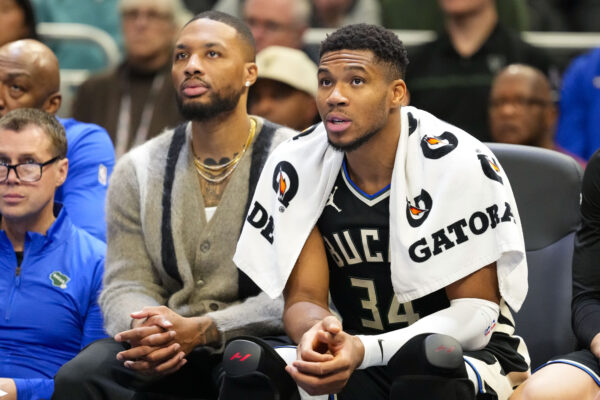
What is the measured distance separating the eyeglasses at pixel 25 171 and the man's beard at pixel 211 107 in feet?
1.69

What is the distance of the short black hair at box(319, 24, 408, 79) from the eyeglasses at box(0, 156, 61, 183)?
1.07 metres

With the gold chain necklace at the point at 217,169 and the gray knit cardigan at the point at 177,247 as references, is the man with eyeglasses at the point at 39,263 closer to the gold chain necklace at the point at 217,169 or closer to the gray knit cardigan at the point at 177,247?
the gray knit cardigan at the point at 177,247

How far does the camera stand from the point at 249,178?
3348 millimetres

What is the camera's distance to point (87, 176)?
3814mm

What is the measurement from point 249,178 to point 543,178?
3.19 feet

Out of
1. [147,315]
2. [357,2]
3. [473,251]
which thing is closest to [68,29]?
[357,2]

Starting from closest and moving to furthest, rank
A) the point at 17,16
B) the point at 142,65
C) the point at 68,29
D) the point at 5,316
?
the point at 5,316 → the point at 17,16 → the point at 142,65 → the point at 68,29

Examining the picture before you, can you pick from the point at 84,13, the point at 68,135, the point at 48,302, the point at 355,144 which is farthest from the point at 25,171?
the point at 84,13

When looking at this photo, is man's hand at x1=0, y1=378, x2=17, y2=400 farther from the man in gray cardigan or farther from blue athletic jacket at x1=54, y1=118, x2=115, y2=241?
blue athletic jacket at x1=54, y1=118, x2=115, y2=241

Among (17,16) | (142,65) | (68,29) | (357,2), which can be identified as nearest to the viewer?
(17,16)

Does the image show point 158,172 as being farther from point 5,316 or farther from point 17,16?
point 17,16

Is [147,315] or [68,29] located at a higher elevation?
[68,29]

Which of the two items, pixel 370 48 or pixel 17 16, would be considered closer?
pixel 370 48

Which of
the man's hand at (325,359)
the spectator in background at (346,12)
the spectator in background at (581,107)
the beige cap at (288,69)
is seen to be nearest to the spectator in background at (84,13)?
the spectator in background at (346,12)
